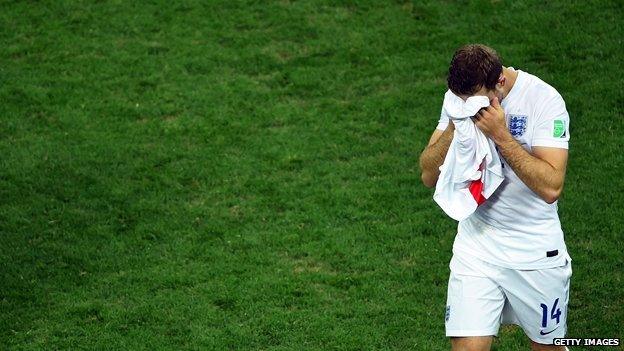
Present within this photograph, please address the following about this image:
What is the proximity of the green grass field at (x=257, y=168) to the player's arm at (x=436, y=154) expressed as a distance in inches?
84.4

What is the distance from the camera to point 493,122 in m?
5.88

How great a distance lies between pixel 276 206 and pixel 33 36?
524 cm

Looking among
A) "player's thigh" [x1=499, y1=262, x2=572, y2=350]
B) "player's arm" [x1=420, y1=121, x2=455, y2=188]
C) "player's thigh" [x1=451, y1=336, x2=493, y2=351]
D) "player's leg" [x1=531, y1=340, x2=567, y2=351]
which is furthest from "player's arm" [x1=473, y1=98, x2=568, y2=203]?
"player's leg" [x1=531, y1=340, x2=567, y2=351]

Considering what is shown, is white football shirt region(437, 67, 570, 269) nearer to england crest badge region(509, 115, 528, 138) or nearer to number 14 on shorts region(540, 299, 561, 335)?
england crest badge region(509, 115, 528, 138)

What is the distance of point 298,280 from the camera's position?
9250mm

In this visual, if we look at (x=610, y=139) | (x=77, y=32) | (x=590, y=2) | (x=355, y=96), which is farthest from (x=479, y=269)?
(x=77, y=32)

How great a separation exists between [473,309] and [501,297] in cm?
20

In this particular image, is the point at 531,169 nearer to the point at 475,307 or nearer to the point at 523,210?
the point at 523,210

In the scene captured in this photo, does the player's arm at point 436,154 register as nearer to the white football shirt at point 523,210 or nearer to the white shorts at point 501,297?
the white football shirt at point 523,210

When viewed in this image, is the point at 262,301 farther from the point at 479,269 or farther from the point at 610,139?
the point at 610,139

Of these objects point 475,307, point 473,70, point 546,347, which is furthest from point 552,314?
point 473,70

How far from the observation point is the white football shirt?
241 inches

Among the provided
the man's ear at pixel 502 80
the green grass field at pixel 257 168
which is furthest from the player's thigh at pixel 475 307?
the green grass field at pixel 257 168

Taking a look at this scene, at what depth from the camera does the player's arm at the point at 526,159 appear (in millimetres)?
5895
